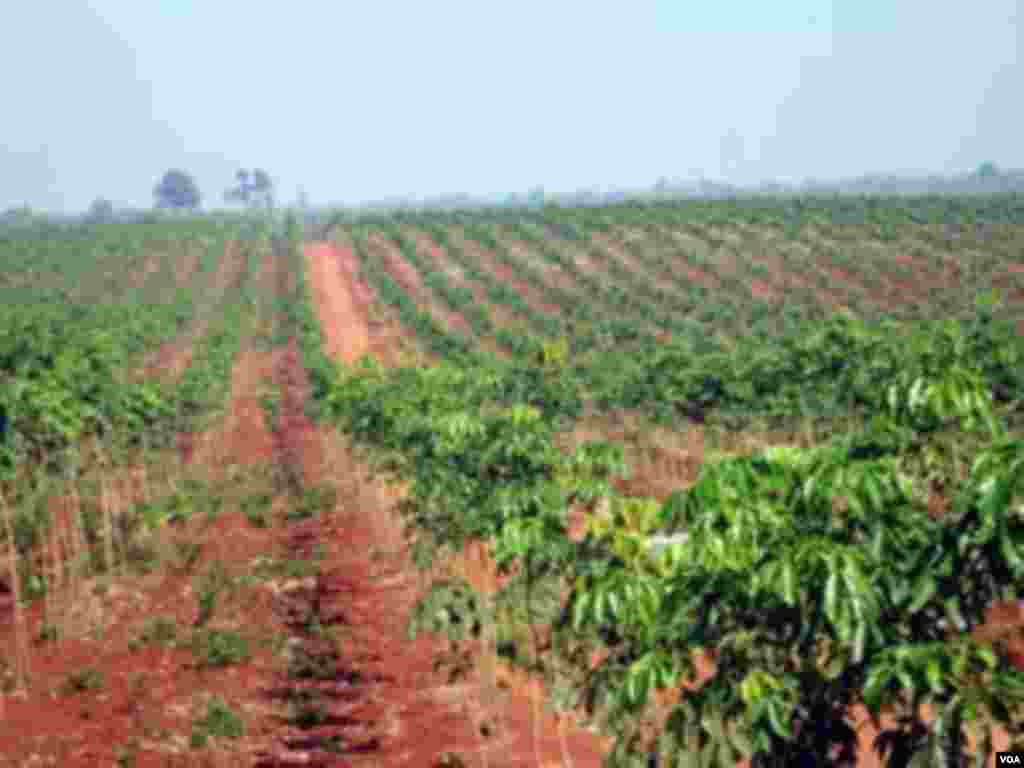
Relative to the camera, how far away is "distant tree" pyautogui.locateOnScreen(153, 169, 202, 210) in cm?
16025

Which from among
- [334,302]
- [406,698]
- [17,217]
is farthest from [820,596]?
[17,217]

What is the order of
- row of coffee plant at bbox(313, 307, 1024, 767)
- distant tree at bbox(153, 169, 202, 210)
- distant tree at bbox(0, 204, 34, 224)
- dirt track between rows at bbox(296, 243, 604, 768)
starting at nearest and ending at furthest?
row of coffee plant at bbox(313, 307, 1024, 767) < dirt track between rows at bbox(296, 243, 604, 768) < distant tree at bbox(0, 204, 34, 224) < distant tree at bbox(153, 169, 202, 210)

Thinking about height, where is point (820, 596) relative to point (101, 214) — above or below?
below

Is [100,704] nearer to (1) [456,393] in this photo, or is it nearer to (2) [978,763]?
(1) [456,393]

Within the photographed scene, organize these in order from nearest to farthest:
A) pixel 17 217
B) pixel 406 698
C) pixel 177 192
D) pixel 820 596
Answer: pixel 820 596 < pixel 406 698 < pixel 17 217 < pixel 177 192

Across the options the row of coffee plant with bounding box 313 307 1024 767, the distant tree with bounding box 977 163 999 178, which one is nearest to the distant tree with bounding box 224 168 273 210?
the distant tree with bounding box 977 163 999 178

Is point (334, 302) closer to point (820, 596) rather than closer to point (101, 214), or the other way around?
point (820, 596)

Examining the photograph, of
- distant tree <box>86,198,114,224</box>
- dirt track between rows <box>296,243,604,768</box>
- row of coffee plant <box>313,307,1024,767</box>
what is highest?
distant tree <box>86,198,114,224</box>

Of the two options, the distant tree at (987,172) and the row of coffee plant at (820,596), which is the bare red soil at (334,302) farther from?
the distant tree at (987,172)

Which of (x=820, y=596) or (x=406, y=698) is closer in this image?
(x=820, y=596)

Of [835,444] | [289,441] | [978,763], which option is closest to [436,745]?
[835,444]

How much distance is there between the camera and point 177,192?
16075cm

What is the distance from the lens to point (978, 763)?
485cm

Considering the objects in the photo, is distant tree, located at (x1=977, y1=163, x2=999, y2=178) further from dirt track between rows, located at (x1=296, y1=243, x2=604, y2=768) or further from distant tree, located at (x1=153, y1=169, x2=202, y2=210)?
dirt track between rows, located at (x1=296, y1=243, x2=604, y2=768)
